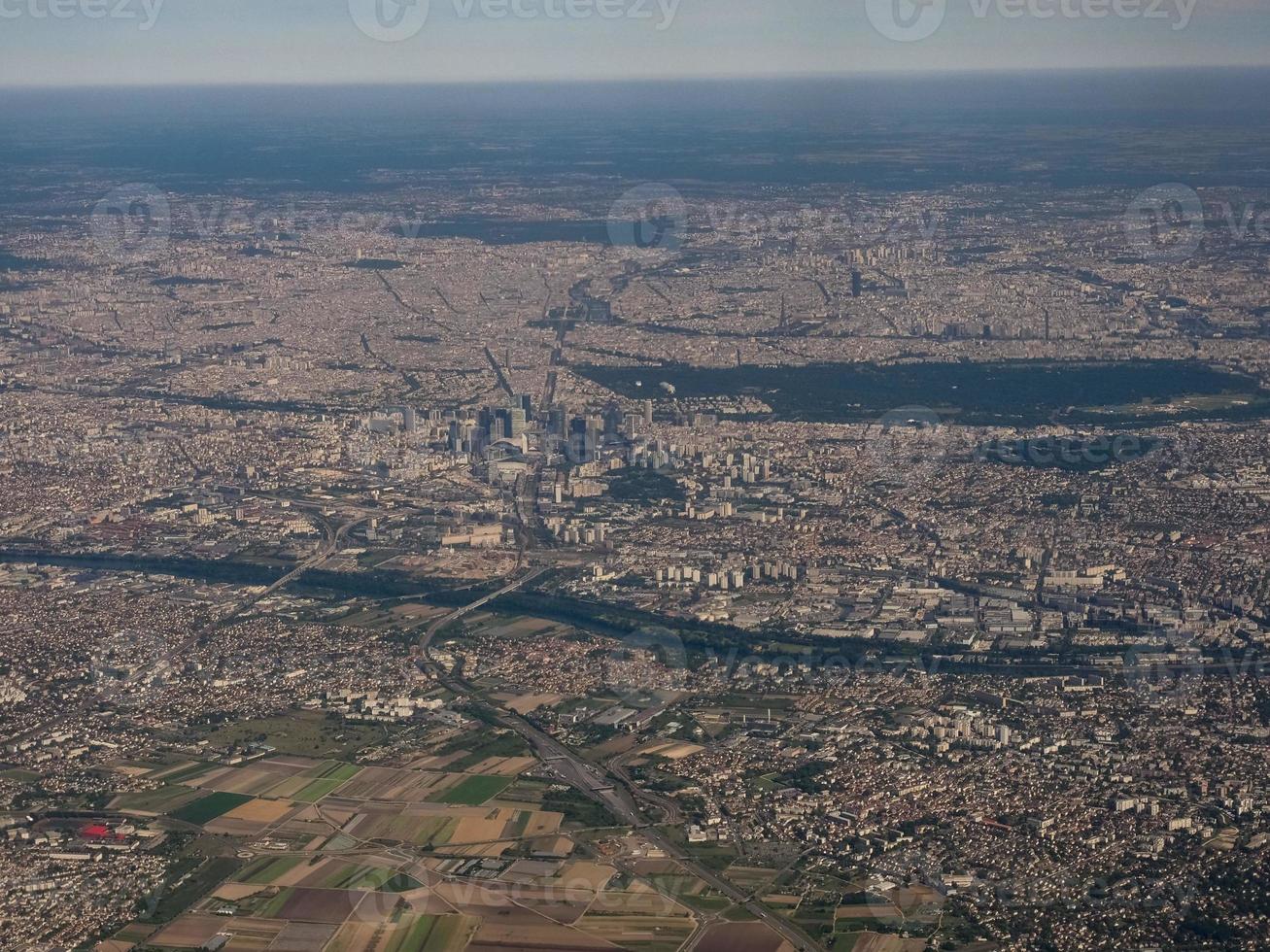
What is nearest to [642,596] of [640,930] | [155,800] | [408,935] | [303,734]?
[303,734]

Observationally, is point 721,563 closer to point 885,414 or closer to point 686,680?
point 686,680

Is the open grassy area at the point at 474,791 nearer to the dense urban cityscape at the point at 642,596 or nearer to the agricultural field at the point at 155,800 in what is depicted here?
the dense urban cityscape at the point at 642,596

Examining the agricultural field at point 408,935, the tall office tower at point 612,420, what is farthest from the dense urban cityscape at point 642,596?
the tall office tower at point 612,420

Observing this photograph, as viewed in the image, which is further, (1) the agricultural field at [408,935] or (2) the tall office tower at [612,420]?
(2) the tall office tower at [612,420]

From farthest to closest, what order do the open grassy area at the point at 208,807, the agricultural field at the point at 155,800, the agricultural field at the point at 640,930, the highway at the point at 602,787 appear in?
the agricultural field at the point at 155,800 < the open grassy area at the point at 208,807 < the highway at the point at 602,787 < the agricultural field at the point at 640,930

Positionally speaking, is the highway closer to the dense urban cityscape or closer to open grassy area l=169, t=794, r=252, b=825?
the dense urban cityscape

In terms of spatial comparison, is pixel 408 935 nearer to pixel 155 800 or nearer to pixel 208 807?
pixel 208 807

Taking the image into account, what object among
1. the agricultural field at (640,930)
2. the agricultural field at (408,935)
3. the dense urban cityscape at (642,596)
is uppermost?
the dense urban cityscape at (642,596)

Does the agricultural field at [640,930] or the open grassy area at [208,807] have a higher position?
the open grassy area at [208,807]

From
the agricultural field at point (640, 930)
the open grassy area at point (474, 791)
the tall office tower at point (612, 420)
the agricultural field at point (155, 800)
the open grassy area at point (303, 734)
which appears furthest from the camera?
the tall office tower at point (612, 420)

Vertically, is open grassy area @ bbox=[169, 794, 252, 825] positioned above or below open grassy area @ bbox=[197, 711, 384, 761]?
below

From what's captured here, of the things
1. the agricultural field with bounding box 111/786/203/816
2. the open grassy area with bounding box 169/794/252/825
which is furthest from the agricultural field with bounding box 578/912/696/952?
the agricultural field with bounding box 111/786/203/816

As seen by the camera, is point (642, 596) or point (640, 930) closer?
point (640, 930)
